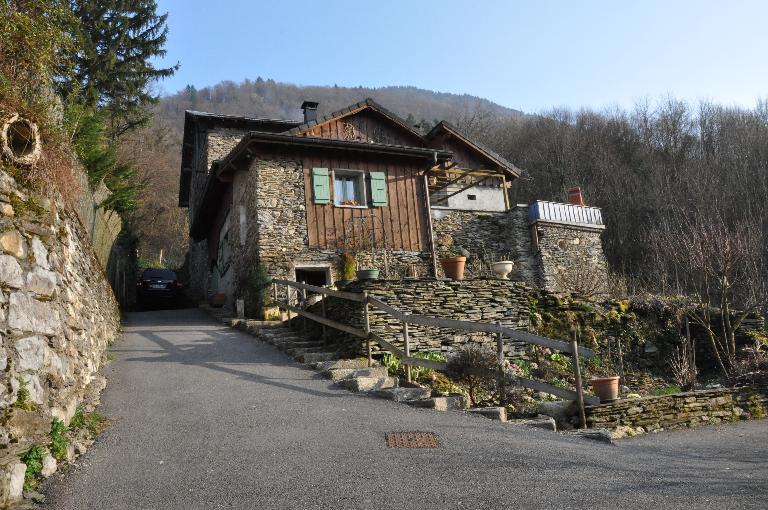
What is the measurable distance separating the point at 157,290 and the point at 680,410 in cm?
1725

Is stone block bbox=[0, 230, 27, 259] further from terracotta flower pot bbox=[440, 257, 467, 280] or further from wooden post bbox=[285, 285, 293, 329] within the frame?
terracotta flower pot bbox=[440, 257, 467, 280]

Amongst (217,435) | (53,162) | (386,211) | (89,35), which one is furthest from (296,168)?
(89,35)

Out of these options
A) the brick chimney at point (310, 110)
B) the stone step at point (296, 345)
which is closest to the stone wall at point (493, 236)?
the brick chimney at point (310, 110)

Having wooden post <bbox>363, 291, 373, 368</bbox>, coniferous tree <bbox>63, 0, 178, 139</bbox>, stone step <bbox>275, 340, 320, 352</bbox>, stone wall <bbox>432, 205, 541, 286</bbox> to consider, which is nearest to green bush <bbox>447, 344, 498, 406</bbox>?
wooden post <bbox>363, 291, 373, 368</bbox>

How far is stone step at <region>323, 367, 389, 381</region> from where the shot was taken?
26.9 ft

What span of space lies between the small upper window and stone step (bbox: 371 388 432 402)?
770cm

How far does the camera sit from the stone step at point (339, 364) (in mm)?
8602

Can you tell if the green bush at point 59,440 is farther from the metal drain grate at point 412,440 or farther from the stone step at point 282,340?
the stone step at point 282,340

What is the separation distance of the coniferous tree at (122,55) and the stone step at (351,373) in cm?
1852

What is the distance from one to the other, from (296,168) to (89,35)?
13.9m

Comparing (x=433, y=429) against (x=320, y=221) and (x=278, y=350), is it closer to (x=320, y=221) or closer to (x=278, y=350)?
(x=278, y=350)

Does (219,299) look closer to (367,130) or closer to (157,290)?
(157,290)

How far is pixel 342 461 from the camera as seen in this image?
15.9ft

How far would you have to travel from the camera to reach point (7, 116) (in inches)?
216
